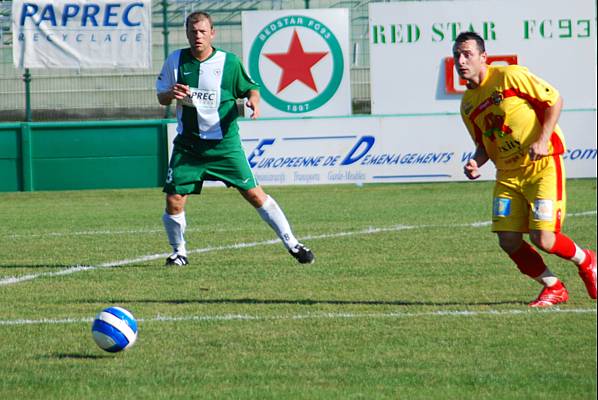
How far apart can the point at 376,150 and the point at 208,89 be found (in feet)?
28.3

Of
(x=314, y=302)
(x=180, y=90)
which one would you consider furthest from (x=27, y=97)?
(x=314, y=302)

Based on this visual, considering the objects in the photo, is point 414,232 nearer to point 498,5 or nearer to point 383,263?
point 383,263

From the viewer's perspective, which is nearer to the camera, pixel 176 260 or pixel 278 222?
pixel 278 222

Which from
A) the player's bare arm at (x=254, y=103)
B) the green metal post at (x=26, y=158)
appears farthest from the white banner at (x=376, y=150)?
the player's bare arm at (x=254, y=103)

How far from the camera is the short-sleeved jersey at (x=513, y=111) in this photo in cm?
759

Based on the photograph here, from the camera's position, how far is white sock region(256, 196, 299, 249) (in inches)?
392

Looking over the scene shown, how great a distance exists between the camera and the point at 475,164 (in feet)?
25.1

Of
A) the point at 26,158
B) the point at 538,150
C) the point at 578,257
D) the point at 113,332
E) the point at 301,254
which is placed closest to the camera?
the point at 113,332

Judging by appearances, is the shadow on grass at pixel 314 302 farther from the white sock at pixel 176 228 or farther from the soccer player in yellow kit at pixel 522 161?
the white sock at pixel 176 228

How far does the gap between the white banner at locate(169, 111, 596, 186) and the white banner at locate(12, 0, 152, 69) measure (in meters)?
2.76

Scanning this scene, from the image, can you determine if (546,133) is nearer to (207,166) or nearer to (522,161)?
(522,161)

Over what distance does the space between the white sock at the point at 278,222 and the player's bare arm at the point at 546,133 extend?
9.75 ft

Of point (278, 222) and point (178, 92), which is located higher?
point (178, 92)

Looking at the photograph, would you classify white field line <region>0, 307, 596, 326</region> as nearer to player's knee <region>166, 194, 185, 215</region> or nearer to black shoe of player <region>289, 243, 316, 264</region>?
black shoe of player <region>289, 243, 316, 264</region>
